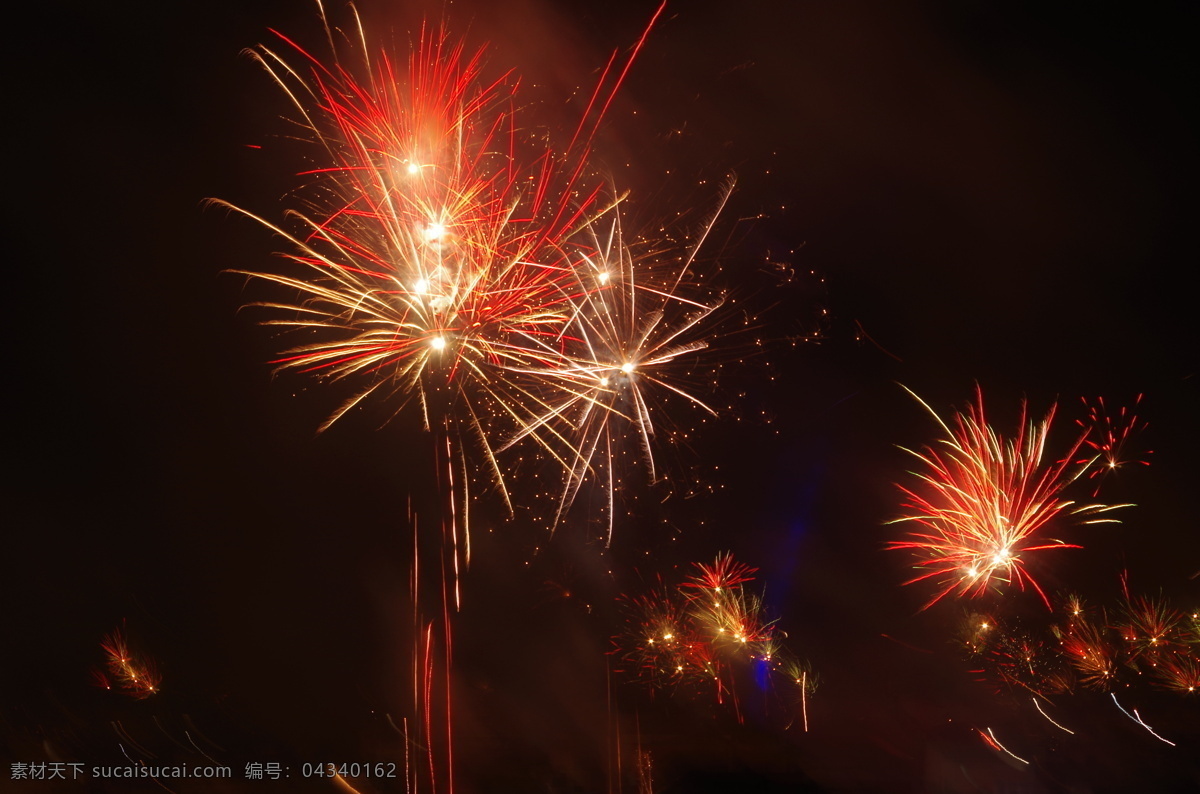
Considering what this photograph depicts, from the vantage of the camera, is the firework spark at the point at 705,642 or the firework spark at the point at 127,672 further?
the firework spark at the point at 705,642

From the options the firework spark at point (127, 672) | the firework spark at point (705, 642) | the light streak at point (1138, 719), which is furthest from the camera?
the firework spark at point (705, 642)

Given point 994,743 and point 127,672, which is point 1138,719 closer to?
point 994,743

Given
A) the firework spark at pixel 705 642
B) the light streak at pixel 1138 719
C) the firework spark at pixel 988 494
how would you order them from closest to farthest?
1. the firework spark at pixel 988 494
2. the light streak at pixel 1138 719
3. the firework spark at pixel 705 642

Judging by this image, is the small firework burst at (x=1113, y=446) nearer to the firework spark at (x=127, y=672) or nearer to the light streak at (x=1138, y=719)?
the light streak at (x=1138, y=719)

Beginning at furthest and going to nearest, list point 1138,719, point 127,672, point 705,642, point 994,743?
point 705,642, point 127,672, point 1138,719, point 994,743

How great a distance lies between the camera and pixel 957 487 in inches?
327

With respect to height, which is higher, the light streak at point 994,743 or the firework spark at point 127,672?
the firework spark at point 127,672

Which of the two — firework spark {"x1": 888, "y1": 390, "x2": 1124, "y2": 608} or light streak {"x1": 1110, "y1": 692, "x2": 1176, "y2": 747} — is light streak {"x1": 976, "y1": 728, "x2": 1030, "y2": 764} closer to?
light streak {"x1": 1110, "y1": 692, "x2": 1176, "y2": 747}

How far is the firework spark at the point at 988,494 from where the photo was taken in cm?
798

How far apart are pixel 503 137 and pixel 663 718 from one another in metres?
7.95

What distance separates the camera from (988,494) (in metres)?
7.88

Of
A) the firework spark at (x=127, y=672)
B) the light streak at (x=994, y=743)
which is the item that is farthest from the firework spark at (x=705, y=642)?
the firework spark at (x=127, y=672)

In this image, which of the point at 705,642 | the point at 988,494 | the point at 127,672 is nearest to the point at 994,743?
the point at 988,494

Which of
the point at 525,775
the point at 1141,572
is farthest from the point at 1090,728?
the point at 525,775
